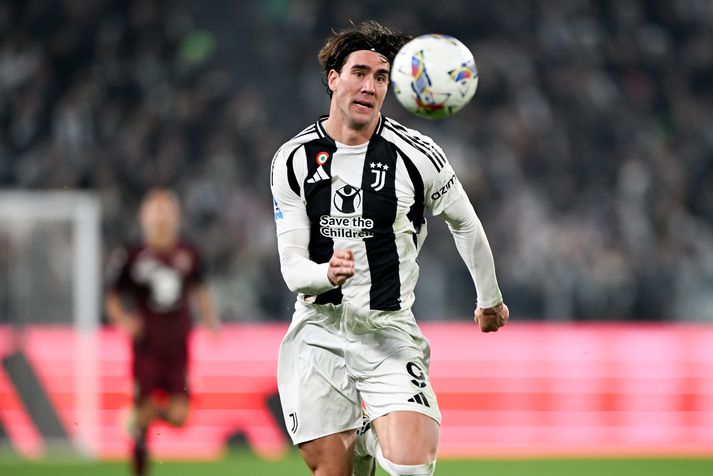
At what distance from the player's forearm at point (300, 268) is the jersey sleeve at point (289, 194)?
0.04 m

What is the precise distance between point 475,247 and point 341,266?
82 cm

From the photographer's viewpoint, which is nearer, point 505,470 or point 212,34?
point 505,470

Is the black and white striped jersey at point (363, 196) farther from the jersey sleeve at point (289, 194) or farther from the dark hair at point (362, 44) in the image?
the dark hair at point (362, 44)

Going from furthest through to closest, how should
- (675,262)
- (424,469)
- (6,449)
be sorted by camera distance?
(675,262)
(6,449)
(424,469)

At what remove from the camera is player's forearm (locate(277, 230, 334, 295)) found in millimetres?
4398

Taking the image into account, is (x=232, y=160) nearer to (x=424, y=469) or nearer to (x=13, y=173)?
(x=13, y=173)

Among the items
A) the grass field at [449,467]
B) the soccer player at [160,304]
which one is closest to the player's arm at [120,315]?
the soccer player at [160,304]

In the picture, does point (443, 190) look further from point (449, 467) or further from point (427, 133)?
point (427, 133)

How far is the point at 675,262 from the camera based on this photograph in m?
12.7

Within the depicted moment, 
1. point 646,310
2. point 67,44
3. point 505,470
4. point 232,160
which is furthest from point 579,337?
point 67,44

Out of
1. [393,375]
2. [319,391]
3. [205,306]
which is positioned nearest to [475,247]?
[393,375]

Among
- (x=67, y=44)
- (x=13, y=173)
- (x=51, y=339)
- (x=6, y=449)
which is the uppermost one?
(x=67, y=44)

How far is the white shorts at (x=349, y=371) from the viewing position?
4.68 metres

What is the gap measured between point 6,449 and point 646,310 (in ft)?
20.6
